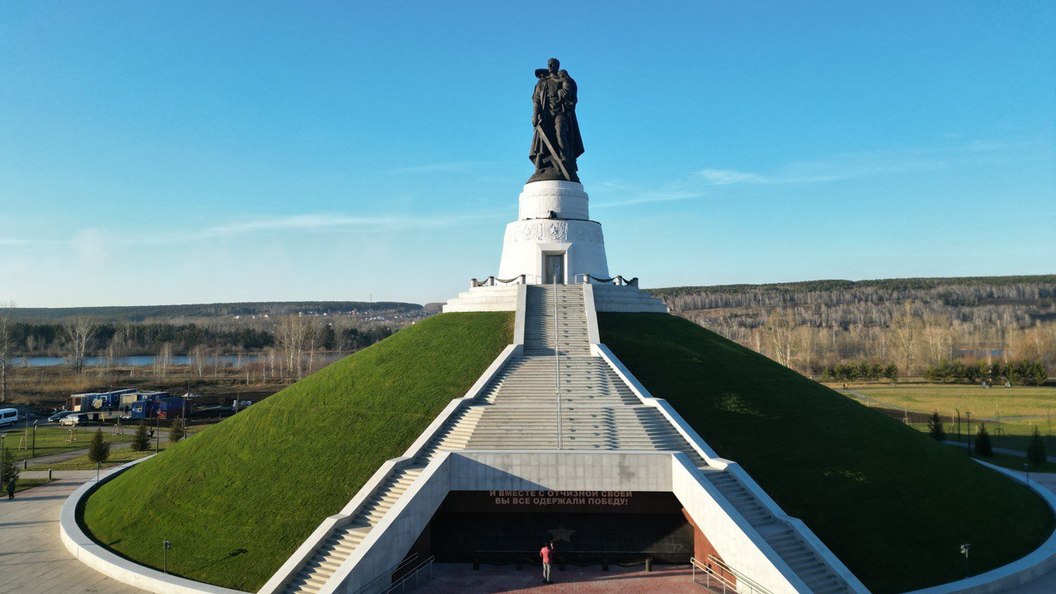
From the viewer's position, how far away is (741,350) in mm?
31812

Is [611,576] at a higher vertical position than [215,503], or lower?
lower

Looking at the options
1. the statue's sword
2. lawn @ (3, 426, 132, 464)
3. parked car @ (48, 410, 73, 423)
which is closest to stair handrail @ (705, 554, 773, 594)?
the statue's sword

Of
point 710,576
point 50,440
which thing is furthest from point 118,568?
point 50,440

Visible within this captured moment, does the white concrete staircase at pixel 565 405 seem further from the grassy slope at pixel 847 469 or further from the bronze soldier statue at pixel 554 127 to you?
the bronze soldier statue at pixel 554 127

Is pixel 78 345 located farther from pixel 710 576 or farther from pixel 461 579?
pixel 710 576

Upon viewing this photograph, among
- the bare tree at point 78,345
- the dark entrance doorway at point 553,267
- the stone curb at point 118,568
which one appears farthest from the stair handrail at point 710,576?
the bare tree at point 78,345

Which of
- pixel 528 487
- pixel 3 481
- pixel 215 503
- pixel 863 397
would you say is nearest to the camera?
pixel 528 487

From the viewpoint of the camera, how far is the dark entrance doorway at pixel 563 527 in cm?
2077

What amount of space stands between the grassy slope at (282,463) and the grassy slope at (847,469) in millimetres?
8182

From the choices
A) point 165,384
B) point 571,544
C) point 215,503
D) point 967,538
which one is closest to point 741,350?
point 967,538

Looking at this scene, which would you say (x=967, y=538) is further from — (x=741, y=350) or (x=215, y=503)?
(x=215, y=503)

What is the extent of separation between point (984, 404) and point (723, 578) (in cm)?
5909

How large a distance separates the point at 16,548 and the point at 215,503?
7.75m

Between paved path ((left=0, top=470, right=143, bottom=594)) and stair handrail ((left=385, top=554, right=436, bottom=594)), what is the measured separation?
7440 millimetres
